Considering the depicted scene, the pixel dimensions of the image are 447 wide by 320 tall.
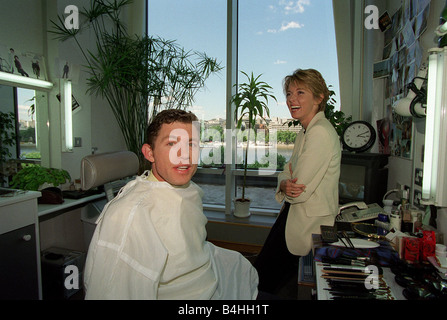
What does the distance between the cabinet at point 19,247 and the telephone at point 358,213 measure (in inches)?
79.0

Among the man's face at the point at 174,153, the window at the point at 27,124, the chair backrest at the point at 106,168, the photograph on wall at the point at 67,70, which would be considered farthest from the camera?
the photograph on wall at the point at 67,70

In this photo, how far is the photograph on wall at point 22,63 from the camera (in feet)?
7.43

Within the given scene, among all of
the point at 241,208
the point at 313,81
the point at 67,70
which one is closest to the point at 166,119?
the point at 313,81

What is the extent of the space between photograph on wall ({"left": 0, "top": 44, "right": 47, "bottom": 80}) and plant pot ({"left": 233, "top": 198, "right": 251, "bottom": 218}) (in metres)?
2.39

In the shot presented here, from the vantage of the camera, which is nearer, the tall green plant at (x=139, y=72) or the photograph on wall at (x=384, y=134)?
the photograph on wall at (x=384, y=134)

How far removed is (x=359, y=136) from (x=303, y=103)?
3.58ft

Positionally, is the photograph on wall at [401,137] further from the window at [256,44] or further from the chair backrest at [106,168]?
the chair backrest at [106,168]

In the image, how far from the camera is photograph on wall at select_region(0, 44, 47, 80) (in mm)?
2264

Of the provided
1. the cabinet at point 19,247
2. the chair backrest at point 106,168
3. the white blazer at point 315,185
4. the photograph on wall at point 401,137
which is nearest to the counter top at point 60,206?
the cabinet at point 19,247

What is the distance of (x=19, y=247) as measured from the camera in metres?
1.79

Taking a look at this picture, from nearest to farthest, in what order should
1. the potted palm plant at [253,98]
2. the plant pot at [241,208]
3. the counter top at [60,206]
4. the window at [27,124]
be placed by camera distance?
the counter top at [60,206] → the window at [27,124] → the potted palm plant at [253,98] → the plant pot at [241,208]

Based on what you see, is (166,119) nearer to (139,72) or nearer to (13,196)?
(13,196)

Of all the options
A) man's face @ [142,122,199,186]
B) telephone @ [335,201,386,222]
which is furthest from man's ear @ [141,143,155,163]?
telephone @ [335,201,386,222]
